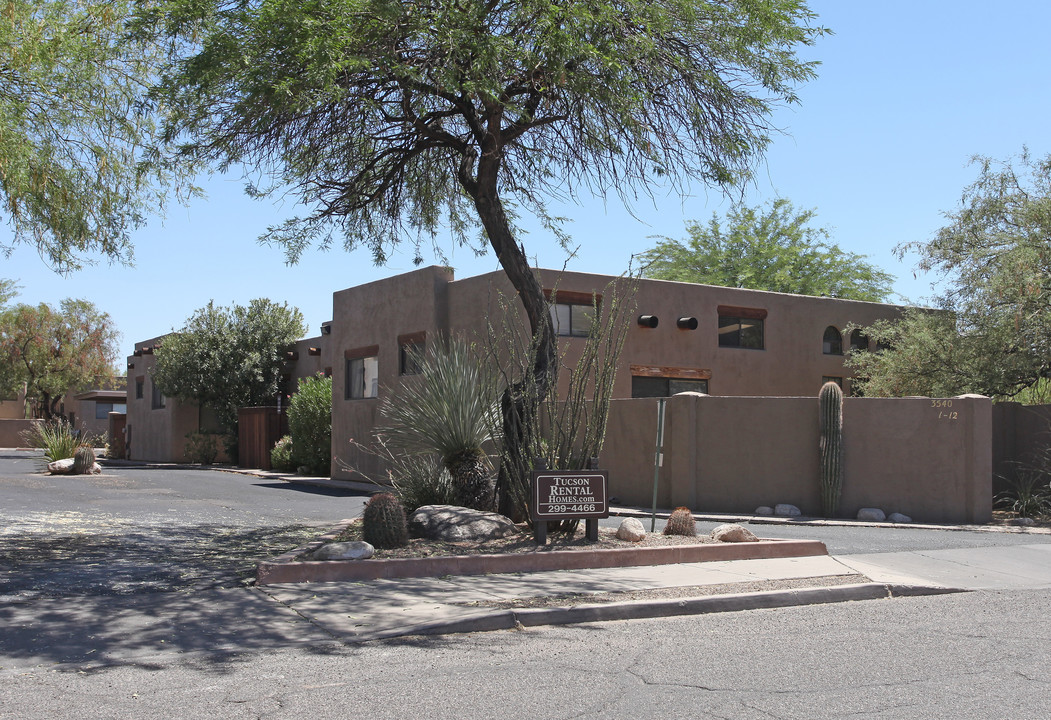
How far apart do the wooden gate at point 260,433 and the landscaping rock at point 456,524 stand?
22.9 metres

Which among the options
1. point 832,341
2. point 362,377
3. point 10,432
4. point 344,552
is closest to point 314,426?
point 362,377

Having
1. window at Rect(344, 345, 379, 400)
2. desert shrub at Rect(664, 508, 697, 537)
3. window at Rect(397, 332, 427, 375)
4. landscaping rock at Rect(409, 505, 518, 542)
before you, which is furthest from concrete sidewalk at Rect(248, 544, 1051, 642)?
window at Rect(344, 345, 379, 400)

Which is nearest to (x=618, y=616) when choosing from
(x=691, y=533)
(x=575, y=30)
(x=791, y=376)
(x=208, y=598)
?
(x=208, y=598)

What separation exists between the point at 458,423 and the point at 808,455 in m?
8.07

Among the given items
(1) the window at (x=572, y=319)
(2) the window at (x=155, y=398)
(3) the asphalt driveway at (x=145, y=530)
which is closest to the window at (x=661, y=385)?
(1) the window at (x=572, y=319)

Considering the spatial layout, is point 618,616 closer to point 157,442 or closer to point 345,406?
point 345,406

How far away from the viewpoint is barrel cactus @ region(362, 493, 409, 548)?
Result: 10.8m

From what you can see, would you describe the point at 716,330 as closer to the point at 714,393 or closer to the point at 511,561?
the point at 714,393

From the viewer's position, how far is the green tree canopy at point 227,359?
1389 inches

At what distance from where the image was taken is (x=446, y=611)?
8.26 metres

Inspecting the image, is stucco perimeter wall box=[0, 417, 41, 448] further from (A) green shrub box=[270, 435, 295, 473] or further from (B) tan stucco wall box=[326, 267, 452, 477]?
(B) tan stucco wall box=[326, 267, 452, 477]

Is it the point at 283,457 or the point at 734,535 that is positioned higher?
the point at 734,535

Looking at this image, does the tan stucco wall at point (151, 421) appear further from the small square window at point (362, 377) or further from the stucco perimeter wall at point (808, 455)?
the stucco perimeter wall at point (808, 455)

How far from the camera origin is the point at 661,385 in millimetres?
23828
